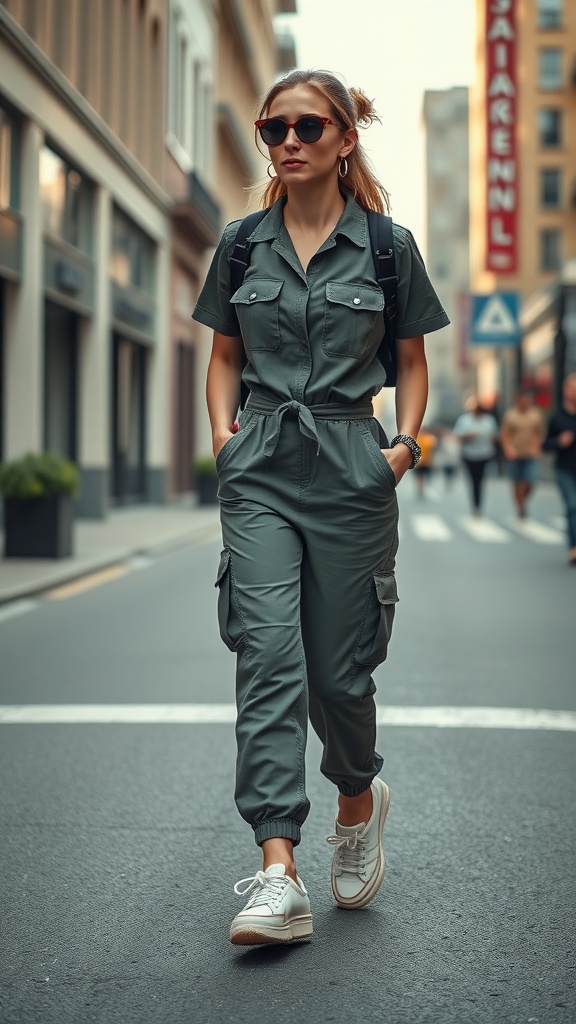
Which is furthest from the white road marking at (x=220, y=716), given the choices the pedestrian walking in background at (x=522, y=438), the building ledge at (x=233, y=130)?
the building ledge at (x=233, y=130)

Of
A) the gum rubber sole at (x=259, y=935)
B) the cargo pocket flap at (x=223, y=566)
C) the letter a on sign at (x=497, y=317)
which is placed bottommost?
the gum rubber sole at (x=259, y=935)

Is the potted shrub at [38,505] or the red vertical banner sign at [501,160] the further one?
the red vertical banner sign at [501,160]

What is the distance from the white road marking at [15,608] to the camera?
9.92m

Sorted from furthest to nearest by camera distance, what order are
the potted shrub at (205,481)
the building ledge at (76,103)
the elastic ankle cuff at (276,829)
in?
the potted shrub at (205,481), the building ledge at (76,103), the elastic ankle cuff at (276,829)

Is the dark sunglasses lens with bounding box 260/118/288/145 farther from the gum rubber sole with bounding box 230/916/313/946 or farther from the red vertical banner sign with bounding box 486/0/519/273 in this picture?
the red vertical banner sign with bounding box 486/0/519/273

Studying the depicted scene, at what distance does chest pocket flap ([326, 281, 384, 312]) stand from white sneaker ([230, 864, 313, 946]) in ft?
4.21

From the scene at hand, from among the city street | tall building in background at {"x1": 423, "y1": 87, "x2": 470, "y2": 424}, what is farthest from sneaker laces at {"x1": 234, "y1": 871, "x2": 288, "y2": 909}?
tall building in background at {"x1": 423, "y1": 87, "x2": 470, "y2": 424}

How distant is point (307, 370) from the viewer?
3297mm

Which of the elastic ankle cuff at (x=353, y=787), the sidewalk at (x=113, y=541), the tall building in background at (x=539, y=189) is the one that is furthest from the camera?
the tall building in background at (x=539, y=189)

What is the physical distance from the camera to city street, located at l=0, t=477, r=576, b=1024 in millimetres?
2914

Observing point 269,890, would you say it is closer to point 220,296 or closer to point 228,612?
point 228,612

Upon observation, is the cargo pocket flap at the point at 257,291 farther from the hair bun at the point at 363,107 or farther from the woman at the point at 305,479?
the hair bun at the point at 363,107

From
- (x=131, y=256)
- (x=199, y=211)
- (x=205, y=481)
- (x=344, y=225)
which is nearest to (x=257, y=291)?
(x=344, y=225)

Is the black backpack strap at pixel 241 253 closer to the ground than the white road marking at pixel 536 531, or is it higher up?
higher up
